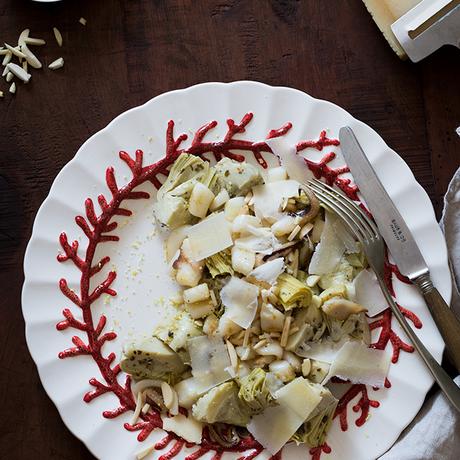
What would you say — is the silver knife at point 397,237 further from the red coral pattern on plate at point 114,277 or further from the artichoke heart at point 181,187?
the artichoke heart at point 181,187

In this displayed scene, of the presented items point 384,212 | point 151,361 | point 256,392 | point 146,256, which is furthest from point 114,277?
point 384,212

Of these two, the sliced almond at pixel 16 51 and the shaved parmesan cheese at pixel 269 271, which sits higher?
the sliced almond at pixel 16 51

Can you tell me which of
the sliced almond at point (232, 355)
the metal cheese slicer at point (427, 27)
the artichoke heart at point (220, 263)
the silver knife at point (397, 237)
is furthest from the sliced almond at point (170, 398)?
the metal cheese slicer at point (427, 27)

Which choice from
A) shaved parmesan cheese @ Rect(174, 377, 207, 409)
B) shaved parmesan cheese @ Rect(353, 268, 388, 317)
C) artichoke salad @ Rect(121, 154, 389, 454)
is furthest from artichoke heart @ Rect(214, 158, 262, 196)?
shaved parmesan cheese @ Rect(174, 377, 207, 409)

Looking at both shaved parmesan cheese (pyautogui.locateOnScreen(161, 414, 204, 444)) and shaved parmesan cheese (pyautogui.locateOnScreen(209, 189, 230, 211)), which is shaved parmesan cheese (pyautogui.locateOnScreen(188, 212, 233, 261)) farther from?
shaved parmesan cheese (pyautogui.locateOnScreen(161, 414, 204, 444))

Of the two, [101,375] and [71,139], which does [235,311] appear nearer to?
[101,375]

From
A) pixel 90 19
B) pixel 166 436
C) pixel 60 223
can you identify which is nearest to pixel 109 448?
pixel 166 436

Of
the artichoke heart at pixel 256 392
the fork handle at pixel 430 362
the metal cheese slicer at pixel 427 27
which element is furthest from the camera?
the metal cheese slicer at pixel 427 27
